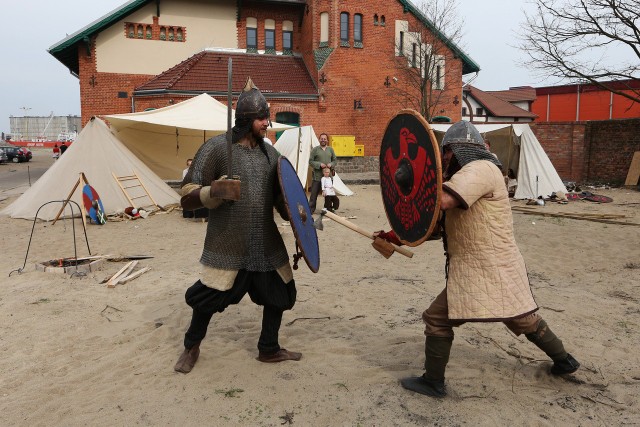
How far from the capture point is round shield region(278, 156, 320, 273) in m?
2.72

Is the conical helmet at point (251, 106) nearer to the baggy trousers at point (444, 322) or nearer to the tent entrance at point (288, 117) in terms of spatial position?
the baggy trousers at point (444, 322)

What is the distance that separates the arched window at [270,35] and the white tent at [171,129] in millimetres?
9035

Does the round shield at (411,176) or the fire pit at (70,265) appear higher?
the round shield at (411,176)

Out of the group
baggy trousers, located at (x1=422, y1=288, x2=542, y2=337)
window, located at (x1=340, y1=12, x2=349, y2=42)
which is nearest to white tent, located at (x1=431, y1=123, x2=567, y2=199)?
window, located at (x1=340, y1=12, x2=349, y2=42)

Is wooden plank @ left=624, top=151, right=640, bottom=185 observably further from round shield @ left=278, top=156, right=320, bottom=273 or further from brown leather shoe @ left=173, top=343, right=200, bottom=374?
brown leather shoe @ left=173, top=343, right=200, bottom=374

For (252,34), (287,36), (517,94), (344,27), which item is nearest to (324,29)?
(344,27)

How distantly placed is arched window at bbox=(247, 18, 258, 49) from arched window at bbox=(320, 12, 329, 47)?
2.85m

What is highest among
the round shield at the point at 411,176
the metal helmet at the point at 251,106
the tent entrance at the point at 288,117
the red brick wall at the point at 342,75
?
the red brick wall at the point at 342,75

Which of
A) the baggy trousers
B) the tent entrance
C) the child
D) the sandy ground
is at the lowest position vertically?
the sandy ground

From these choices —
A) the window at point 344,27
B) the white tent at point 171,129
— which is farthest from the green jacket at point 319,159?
the window at point 344,27

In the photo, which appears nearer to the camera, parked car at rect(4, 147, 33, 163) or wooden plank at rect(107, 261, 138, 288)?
wooden plank at rect(107, 261, 138, 288)

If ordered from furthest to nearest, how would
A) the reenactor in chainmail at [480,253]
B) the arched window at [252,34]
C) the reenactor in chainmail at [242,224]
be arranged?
the arched window at [252,34], the reenactor in chainmail at [242,224], the reenactor in chainmail at [480,253]

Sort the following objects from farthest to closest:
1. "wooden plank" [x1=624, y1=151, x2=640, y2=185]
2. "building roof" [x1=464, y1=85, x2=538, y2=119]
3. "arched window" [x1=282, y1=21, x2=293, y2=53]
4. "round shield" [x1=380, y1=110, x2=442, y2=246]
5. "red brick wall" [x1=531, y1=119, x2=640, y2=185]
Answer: "building roof" [x1=464, y1=85, x2=538, y2=119] → "arched window" [x1=282, y1=21, x2=293, y2=53] → "red brick wall" [x1=531, y1=119, x2=640, y2=185] → "wooden plank" [x1=624, y1=151, x2=640, y2=185] → "round shield" [x1=380, y1=110, x2=442, y2=246]

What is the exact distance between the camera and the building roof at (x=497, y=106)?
1287 inches
